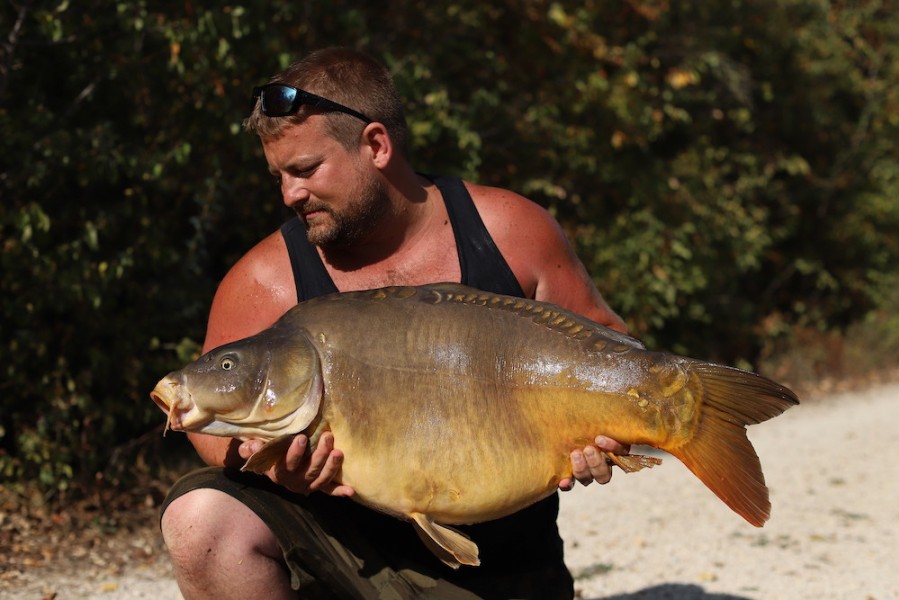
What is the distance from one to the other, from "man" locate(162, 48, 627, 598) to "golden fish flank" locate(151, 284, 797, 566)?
0.31m

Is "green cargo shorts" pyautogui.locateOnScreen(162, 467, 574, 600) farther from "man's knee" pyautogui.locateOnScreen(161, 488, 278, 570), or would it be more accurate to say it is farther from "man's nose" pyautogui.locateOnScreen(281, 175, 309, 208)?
"man's nose" pyautogui.locateOnScreen(281, 175, 309, 208)

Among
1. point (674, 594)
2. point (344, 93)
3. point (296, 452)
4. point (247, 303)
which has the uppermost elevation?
point (344, 93)

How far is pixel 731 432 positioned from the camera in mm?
2535

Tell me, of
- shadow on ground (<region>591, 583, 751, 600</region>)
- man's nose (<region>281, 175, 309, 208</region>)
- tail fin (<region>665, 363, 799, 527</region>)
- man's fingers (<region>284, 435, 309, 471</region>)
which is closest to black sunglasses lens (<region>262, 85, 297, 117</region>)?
man's nose (<region>281, 175, 309, 208</region>)

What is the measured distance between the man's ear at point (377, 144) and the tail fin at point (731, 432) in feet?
3.65

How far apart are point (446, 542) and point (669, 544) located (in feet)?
9.71

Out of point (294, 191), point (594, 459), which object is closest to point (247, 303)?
point (294, 191)

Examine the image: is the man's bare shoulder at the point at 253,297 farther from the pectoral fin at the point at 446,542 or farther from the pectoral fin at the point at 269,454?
the pectoral fin at the point at 446,542

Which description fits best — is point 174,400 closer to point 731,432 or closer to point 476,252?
point 476,252

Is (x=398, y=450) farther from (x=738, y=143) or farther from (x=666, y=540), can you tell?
(x=738, y=143)

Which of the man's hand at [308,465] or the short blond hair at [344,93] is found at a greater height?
the short blond hair at [344,93]

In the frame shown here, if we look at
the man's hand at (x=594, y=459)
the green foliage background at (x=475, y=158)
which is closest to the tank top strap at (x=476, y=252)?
the man's hand at (x=594, y=459)

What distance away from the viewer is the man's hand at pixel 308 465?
2.49 meters

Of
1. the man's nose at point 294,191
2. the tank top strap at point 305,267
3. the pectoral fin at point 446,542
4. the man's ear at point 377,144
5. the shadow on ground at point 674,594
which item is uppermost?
the man's ear at point 377,144
